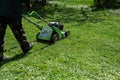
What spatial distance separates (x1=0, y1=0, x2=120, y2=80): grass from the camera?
725cm

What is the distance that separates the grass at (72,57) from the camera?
285 inches

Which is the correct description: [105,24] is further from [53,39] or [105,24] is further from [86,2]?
[86,2]

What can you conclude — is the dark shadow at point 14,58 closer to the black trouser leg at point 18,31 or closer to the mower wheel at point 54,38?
the black trouser leg at point 18,31

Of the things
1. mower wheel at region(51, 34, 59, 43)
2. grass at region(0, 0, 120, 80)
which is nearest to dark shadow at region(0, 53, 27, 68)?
grass at region(0, 0, 120, 80)

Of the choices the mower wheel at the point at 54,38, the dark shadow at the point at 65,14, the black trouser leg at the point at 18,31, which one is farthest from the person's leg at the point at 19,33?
the dark shadow at the point at 65,14

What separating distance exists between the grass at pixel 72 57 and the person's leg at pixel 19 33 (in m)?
0.23

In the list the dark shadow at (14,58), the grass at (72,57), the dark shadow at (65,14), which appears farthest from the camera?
the dark shadow at (65,14)

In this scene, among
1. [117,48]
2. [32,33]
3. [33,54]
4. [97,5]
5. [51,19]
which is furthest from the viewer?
[97,5]

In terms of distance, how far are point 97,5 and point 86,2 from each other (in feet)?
11.5

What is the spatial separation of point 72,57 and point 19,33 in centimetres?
155

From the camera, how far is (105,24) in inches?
527

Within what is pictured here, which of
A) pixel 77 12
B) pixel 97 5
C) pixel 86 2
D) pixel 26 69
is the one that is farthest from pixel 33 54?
pixel 86 2

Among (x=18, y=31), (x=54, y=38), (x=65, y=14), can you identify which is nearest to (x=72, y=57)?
(x=54, y=38)

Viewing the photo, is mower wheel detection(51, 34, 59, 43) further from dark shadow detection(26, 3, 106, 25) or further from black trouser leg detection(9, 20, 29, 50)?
dark shadow detection(26, 3, 106, 25)
